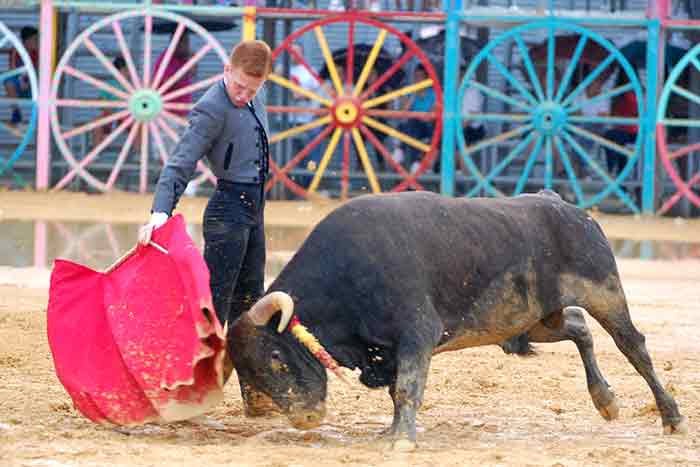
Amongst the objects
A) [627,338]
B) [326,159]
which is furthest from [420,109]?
[627,338]

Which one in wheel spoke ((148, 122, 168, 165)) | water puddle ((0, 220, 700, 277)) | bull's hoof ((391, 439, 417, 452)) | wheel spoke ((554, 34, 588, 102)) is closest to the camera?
bull's hoof ((391, 439, 417, 452))

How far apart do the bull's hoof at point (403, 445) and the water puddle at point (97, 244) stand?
18.7ft

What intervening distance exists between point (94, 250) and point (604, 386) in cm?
698

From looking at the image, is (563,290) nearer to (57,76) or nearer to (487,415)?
(487,415)

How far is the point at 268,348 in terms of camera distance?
19.5 feet

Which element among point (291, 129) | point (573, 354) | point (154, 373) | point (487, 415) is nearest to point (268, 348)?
point (154, 373)

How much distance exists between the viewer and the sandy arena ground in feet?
18.4

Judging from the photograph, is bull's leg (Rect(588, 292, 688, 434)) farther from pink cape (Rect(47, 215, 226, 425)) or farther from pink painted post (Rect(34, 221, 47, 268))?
pink painted post (Rect(34, 221, 47, 268))

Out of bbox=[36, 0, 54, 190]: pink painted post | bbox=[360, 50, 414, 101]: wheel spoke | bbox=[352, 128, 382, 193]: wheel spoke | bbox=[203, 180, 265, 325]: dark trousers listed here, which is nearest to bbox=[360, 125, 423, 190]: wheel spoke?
bbox=[352, 128, 382, 193]: wheel spoke

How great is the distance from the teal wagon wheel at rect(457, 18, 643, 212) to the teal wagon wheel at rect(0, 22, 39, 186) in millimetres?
5493

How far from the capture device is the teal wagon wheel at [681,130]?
57.0ft

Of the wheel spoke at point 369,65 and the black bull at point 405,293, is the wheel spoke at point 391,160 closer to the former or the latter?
the wheel spoke at point 369,65

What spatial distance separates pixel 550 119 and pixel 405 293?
12152 mm

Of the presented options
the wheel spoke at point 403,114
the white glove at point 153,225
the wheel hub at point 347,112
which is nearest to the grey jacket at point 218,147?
the white glove at point 153,225
